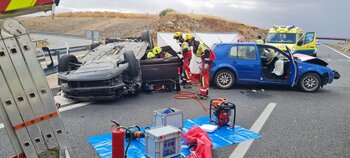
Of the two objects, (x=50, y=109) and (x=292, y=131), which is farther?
(x=292, y=131)

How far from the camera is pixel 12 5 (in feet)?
6.09

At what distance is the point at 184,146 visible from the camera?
203 inches

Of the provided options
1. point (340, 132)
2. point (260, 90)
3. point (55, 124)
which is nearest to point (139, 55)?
point (260, 90)

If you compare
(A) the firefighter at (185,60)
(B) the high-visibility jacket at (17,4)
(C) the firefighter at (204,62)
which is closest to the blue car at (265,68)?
(A) the firefighter at (185,60)

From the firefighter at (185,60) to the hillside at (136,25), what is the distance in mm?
20026

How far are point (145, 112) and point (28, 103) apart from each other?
17.8 feet

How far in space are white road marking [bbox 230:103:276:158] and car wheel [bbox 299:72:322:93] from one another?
2152 millimetres

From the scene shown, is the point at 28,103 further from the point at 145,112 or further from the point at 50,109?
the point at 145,112

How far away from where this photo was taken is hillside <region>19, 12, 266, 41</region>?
35.5 metres

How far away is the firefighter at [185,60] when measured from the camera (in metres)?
9.86

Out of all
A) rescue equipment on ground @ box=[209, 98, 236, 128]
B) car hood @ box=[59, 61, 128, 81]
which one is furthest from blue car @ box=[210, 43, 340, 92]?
rescue equipment on ground @ box=[209, 98, 236, 128]

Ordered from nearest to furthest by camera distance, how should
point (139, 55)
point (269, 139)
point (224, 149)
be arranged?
point (224, 149) → point (269, 139) → point (139, 55)

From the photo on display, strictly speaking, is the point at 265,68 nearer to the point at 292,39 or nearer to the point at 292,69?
the point at 292,69

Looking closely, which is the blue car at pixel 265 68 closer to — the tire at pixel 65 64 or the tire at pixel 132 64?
the tire at pixel 132 64
